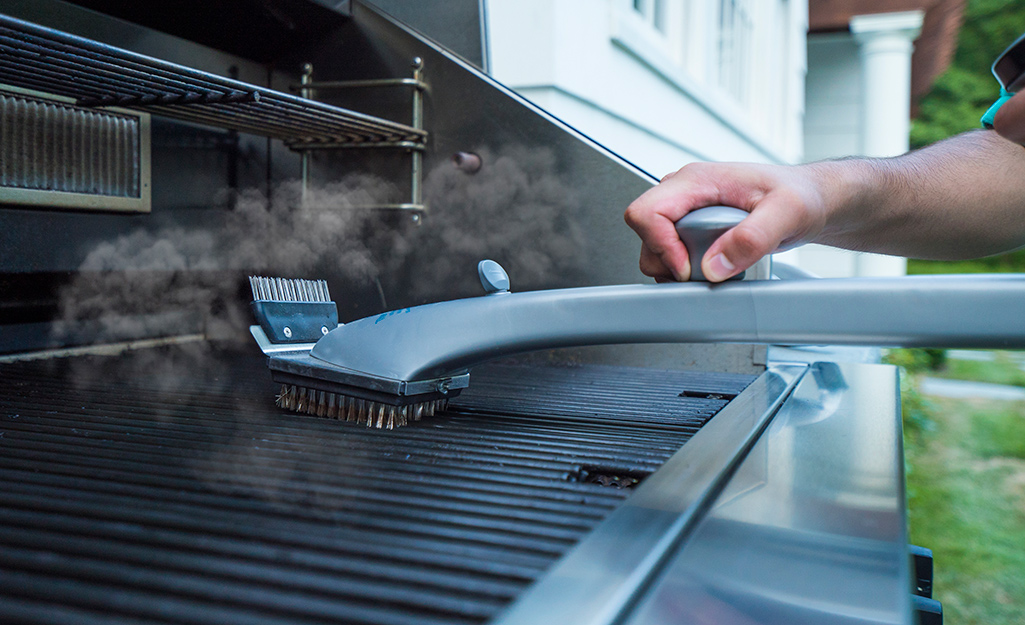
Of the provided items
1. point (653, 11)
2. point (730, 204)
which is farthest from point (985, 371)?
point (730, 204)

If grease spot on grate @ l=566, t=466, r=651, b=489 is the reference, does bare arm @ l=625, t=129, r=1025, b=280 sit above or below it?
above

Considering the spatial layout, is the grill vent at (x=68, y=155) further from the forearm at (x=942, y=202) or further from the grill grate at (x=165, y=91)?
the forearm at (x=942, y=202)

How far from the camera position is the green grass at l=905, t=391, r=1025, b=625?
2.32 metres

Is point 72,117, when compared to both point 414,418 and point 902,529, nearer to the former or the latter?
point 414,418

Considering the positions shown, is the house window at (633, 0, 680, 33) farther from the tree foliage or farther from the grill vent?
the tree foliage

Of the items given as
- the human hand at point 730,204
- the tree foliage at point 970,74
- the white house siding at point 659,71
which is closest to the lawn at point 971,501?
the white house siding at point 659,71

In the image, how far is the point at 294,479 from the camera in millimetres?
516

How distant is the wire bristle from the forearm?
0.45 meters

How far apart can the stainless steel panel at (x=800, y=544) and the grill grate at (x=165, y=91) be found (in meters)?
0.78

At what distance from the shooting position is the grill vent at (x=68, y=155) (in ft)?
3.34

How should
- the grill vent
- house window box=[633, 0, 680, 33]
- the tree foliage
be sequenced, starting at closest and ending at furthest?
the grill vent
house window box=[633, 0, 680, 33]
the tree foliage

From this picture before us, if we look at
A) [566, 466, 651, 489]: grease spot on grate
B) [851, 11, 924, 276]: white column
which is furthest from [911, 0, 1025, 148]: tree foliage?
[566, 466, 651, 489]: grease spot on grate

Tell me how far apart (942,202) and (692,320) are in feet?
1.45

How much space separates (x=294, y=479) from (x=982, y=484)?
3.71 metres
